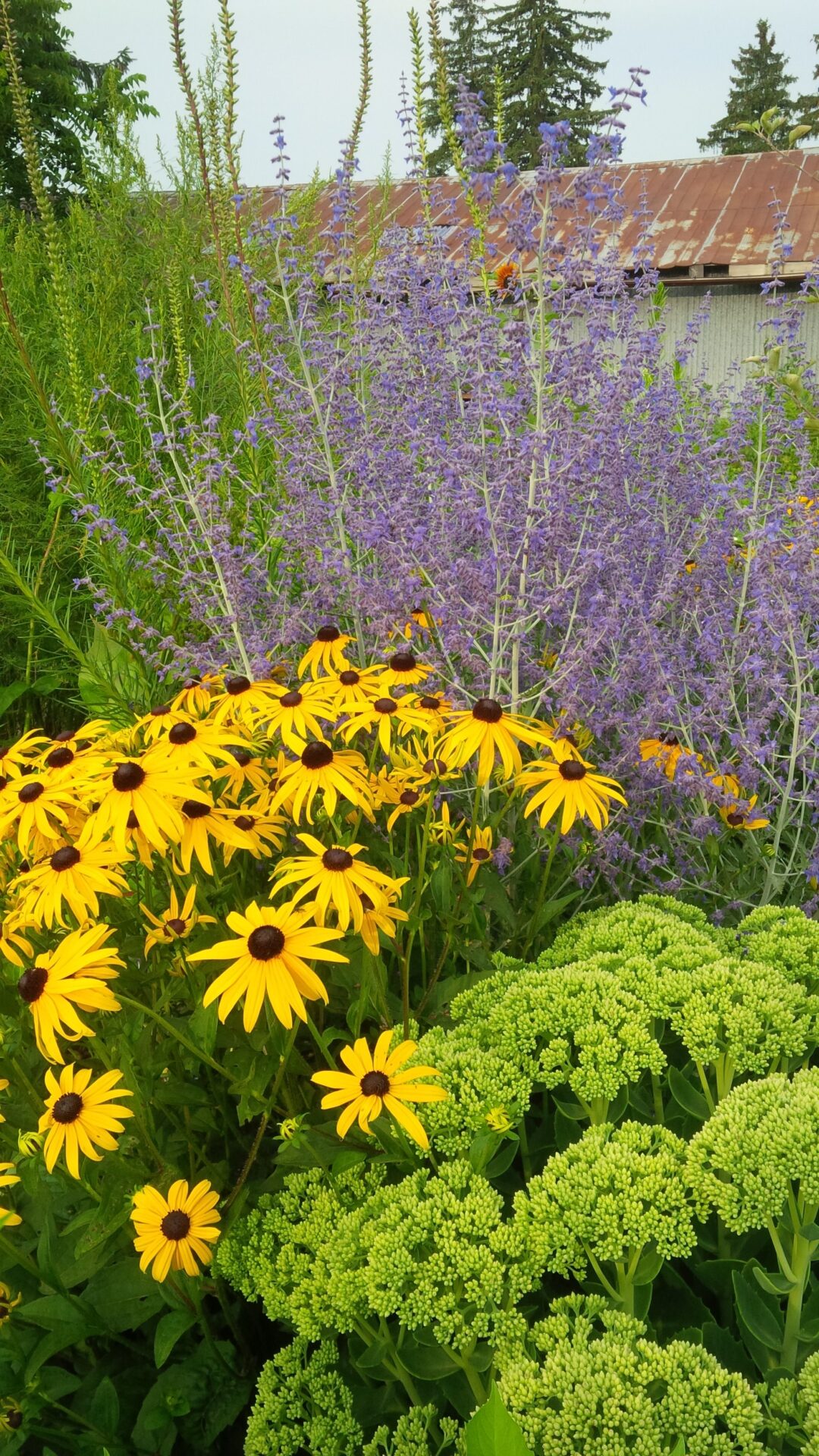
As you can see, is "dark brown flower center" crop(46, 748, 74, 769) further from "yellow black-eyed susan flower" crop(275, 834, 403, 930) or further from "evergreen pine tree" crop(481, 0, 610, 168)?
"evergreen pine tree" crop(481, 0, 610, 168)

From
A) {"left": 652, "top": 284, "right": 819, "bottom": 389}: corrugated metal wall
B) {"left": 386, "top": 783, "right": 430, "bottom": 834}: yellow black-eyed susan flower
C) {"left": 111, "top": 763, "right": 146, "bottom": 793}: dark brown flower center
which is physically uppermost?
{"left": 652, "top": 284, "right": 819, "bottom": 389}: corrugated metal wall

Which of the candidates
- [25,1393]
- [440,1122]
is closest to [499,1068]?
[440,1122]

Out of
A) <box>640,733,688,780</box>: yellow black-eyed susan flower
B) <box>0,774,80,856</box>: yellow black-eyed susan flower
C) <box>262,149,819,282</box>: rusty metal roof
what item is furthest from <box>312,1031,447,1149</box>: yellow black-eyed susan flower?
<box>262,149,819,282</box>: rusty metal roof

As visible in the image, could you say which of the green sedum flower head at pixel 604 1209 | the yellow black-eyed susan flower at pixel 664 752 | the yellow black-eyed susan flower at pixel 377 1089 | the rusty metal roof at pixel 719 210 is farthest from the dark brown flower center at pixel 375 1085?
the rusty metal roof at pixel 719 210

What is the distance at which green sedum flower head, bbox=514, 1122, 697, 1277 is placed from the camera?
1254 mm

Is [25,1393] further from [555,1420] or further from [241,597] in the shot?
[241,597]

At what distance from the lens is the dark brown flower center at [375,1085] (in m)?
1.28

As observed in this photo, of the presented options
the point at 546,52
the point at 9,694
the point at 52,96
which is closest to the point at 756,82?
the point at 546,52

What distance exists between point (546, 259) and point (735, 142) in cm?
4497

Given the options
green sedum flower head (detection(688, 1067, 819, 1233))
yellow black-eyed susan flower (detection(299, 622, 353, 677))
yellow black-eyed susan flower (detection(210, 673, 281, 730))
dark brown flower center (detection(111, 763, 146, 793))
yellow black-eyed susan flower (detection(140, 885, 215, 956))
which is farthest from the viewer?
yellow black-eyed susan flower (detection(299, 622, 353, 677))

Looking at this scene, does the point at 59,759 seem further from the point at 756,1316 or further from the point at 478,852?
the point at 756,1316

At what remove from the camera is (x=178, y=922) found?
64.6 inches

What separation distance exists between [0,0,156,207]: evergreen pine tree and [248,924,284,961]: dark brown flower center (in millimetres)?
15590

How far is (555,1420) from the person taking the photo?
3.58 feet
